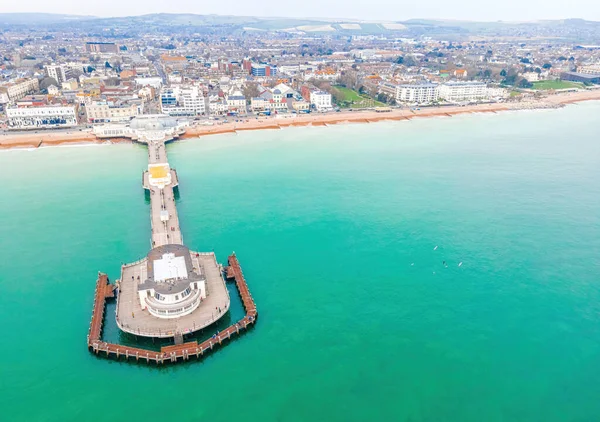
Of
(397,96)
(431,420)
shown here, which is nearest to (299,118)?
(397,96)

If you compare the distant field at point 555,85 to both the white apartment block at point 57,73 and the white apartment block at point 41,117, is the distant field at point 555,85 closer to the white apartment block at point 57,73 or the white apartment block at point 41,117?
the white apartment block at point 41,117

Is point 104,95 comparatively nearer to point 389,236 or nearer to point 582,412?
point 389,236

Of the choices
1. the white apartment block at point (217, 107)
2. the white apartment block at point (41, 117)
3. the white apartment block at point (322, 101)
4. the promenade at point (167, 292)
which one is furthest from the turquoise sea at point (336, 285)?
the white apartment block at point (322, 101)

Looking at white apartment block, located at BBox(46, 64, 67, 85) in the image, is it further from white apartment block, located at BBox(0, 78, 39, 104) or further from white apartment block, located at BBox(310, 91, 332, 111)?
white apartment block, located at BBox(310, 91, 332, 111)

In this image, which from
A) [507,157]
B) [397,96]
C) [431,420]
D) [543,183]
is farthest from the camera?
[397,96]

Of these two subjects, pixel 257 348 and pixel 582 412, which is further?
pixel 257 348

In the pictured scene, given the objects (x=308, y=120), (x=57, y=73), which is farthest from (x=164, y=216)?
(x=57, y=73)
